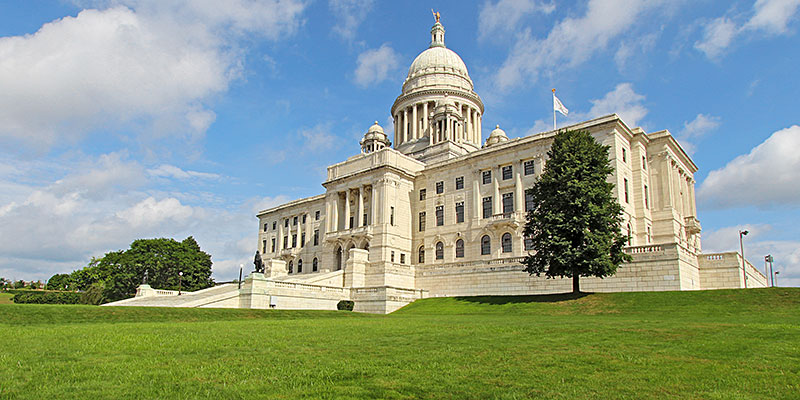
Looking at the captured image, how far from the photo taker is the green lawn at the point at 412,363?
28.3 ft

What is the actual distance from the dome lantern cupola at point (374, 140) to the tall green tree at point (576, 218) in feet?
173

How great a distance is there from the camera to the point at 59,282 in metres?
90.5

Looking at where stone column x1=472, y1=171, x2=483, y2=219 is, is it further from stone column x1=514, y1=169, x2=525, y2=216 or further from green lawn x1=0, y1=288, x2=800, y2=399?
green lawn x1=0, y1=288, x2=800, y2=399

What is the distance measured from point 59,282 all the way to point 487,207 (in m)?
76.4

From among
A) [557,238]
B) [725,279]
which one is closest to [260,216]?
[557,238]

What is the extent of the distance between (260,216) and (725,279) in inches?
2767

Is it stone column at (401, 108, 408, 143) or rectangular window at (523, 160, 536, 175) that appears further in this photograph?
stone column at (401, 108, 408, 143)

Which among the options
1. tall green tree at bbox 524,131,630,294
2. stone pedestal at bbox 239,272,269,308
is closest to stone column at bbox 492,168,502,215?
tall green tree at bbox 524,131,630,294

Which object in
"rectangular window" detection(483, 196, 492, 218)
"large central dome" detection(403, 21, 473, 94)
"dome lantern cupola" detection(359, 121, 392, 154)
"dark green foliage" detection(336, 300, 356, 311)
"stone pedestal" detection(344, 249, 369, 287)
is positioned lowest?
"dark green foliage" detection(336, 300, 356, 311)

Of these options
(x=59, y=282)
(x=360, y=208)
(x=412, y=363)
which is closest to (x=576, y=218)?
(x=412, y=363)

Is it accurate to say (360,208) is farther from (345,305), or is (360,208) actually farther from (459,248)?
(345,305)

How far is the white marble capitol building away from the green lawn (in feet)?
82.5

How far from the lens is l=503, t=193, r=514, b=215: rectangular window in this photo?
183 feet

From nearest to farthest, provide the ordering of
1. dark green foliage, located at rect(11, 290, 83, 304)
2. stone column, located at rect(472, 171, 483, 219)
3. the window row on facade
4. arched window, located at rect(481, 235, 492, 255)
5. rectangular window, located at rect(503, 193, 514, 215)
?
dark green foliage, located at rect(11, 290, 83, 304) → the window row on facade → rectangular window, located at rect(503, 193, 514, 215) → arched window, located at rect(481, 235, 492, 255) → stone column, located at rect(472, 171, 483, 219)
